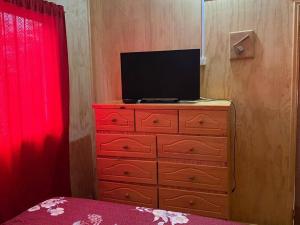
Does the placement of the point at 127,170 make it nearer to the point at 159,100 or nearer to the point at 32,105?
the point at 159,100

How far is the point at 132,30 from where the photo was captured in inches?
104

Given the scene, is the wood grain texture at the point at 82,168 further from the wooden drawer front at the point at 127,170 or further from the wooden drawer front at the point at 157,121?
the wooden drawer front at the point at 157,121

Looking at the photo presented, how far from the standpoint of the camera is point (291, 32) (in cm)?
216

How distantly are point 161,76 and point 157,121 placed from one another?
401 mm

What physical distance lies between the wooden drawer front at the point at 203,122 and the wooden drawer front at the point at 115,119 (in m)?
0.41

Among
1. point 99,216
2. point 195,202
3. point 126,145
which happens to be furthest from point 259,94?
point 99,216

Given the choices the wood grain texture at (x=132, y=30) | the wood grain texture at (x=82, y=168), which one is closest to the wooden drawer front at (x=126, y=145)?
the wood grain texture at (x=82, y=168)

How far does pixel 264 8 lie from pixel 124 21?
1.25 meters

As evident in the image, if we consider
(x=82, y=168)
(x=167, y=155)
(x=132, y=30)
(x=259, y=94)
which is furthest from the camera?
(x=82, y=168)

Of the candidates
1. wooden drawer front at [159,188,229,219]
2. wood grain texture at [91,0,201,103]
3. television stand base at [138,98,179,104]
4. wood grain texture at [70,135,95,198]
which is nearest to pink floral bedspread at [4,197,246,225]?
wooden drawer front at [159,188,229,219]

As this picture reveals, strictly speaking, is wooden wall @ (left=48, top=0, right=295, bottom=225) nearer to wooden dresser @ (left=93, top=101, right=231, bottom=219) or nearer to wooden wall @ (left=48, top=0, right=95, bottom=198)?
wooden wall @ (left=48, top=0, right=95, bottom=198)

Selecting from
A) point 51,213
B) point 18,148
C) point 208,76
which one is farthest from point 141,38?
point 51,213

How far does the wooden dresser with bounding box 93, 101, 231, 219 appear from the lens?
1.98 meters

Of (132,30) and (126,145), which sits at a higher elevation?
(132,30)
